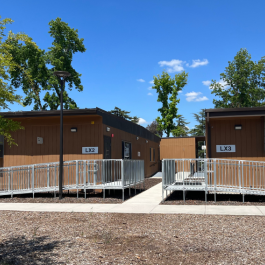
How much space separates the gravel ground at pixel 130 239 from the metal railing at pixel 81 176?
285 cm

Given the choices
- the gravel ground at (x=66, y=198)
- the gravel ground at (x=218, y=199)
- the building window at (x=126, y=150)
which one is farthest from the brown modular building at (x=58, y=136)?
the gravel ground at (x=218, y=199)

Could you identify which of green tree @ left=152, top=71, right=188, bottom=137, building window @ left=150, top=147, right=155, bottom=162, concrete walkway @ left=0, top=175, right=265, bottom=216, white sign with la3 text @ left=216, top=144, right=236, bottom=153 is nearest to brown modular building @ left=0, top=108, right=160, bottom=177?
concrete walkway @ left=0, top=175, right=265, bottom=216

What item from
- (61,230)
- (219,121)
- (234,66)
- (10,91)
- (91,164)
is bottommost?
(61,230)

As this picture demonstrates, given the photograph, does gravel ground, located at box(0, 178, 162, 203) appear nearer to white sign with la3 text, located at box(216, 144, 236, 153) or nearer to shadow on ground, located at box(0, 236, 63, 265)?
white sign with la3 text, located at box(216, 144, 236, 153)

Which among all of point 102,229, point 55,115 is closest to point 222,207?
point 102,229

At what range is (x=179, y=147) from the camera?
2852 centimetres

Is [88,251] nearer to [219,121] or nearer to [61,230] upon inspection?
[61,230]

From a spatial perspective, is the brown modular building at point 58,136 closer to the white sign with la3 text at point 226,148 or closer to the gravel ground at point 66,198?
the gravel ground at point 66,198

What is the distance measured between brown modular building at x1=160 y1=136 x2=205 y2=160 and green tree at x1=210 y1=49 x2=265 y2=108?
13885 millimetres

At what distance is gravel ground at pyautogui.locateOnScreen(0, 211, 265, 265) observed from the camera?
16.5ft

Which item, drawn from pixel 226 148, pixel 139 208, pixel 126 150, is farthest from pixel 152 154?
pixel 139 208

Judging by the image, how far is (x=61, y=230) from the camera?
22.7ft

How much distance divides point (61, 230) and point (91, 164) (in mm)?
5417

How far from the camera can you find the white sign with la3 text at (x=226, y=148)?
12492mm
